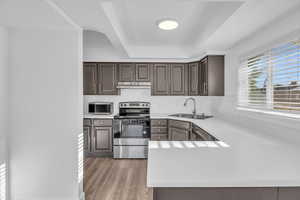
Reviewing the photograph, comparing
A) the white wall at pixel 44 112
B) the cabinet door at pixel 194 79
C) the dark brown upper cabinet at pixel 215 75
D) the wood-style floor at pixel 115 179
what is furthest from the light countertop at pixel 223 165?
the cabinet door at pixel 194 79

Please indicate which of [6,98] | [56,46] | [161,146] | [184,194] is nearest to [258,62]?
[161,146]

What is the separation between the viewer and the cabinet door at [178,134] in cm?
324

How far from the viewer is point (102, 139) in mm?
3662

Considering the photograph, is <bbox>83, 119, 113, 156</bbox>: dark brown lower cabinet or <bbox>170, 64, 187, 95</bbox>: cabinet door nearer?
<bbox>83, 119, 113, 156</bbox>: dark brown lower cabinet

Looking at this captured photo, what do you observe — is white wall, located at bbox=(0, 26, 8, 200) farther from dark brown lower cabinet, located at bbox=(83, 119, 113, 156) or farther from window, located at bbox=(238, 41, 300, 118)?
window, located at bbox=(238, 41, 300, 118)

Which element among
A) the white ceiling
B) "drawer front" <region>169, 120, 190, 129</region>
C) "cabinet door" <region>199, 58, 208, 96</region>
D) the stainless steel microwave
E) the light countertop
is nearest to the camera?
the light countertop

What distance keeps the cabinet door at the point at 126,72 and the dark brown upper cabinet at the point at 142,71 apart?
110mm

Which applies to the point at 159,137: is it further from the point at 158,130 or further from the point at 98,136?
the point at 98,136

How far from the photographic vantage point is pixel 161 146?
148cm

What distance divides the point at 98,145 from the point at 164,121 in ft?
4.78

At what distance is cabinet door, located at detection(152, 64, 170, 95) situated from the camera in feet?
13.0

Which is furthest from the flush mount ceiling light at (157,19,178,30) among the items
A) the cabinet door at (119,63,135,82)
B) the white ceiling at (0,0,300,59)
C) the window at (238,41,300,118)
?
the cabinet door at (119,63,135,82)

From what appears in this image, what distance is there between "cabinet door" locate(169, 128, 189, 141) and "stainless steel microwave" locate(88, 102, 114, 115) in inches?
55.3

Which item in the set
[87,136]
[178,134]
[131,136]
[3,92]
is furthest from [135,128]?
[3,92]
